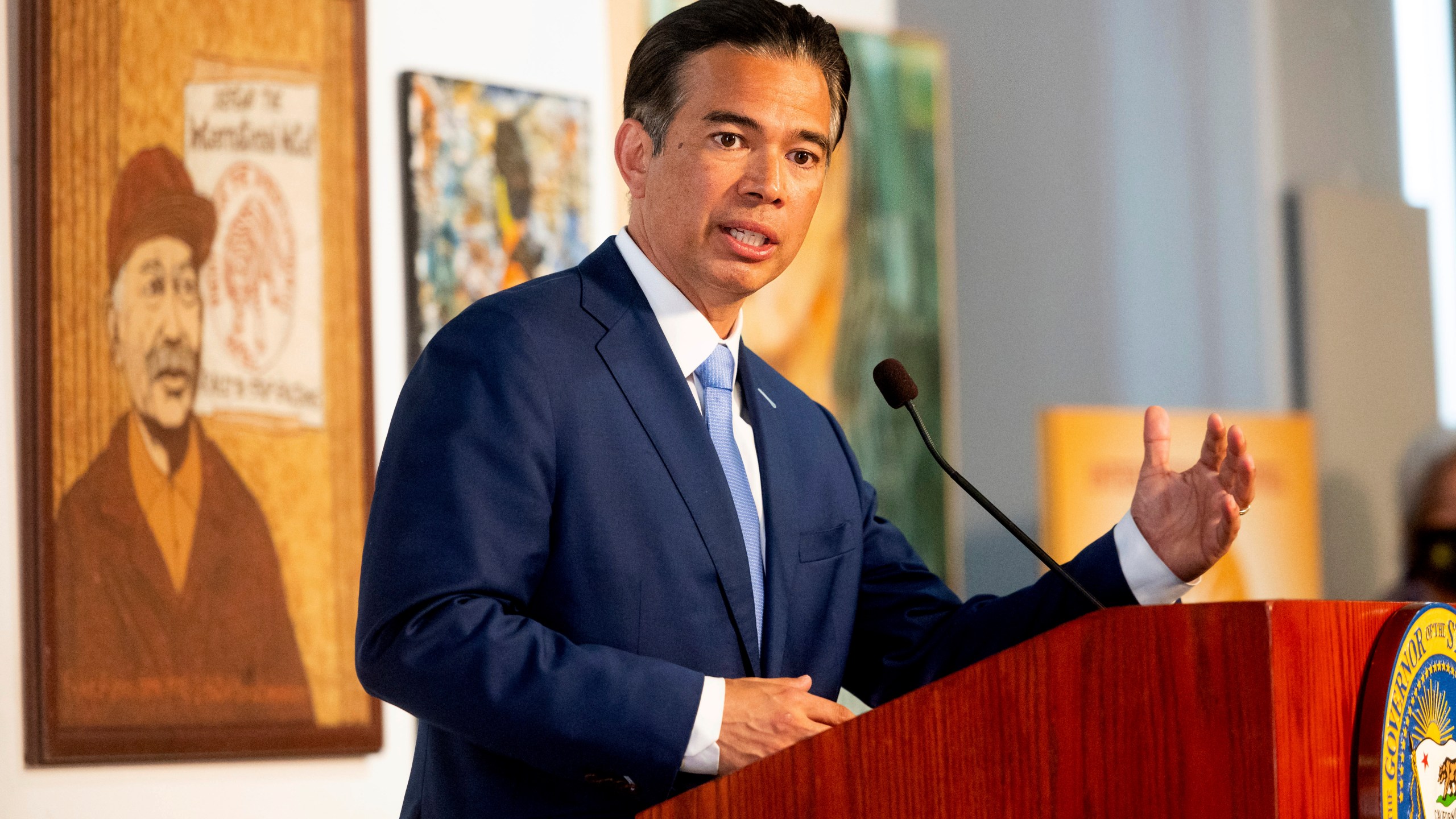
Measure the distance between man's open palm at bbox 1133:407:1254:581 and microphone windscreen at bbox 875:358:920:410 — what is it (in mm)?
252

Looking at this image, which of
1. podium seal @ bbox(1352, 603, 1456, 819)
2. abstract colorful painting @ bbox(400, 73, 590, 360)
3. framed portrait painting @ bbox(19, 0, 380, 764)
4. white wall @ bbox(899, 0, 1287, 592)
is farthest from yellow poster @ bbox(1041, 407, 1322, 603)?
podium seal @ bbox(1352, 603, 1456, 819)

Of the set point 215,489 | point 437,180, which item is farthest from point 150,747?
point 437,180

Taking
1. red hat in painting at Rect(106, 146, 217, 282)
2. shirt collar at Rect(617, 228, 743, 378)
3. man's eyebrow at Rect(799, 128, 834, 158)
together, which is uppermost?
red hat in painting at Rect(106, 146, 217, 282)

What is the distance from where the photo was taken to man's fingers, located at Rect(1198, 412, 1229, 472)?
1583 millimetres

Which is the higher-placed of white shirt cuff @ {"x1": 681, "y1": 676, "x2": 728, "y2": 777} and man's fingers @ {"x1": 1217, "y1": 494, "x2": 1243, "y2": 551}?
man's fingers @ {"x1": 1217, "y1": 494, "x2": 1243, "y2": 551}

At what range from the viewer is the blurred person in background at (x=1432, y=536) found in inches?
189

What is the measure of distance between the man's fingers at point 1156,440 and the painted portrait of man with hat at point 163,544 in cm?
187

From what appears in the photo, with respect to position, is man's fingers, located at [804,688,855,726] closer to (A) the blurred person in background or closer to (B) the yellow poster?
(B) the yellow poster

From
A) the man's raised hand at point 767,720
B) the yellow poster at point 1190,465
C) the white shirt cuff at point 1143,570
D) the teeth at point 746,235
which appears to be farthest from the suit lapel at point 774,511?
the yellow poster at point 1190,465

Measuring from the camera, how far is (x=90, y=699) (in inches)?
108

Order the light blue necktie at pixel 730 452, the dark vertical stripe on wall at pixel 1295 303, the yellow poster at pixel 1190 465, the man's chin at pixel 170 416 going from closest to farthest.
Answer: the light blue necktie at pixel 730 452 < the man's chin at pixel 170 416 < the yellow poster at pixel 1190 465 < the dark vertical stripe on wall at pixel 1295 303

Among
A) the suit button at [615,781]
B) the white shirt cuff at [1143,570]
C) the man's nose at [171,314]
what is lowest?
the suit button at [615,781]

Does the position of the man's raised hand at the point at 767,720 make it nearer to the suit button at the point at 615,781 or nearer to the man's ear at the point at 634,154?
the suit button at the point at 615,781

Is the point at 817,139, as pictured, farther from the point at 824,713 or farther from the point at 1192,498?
the point at 824,713
